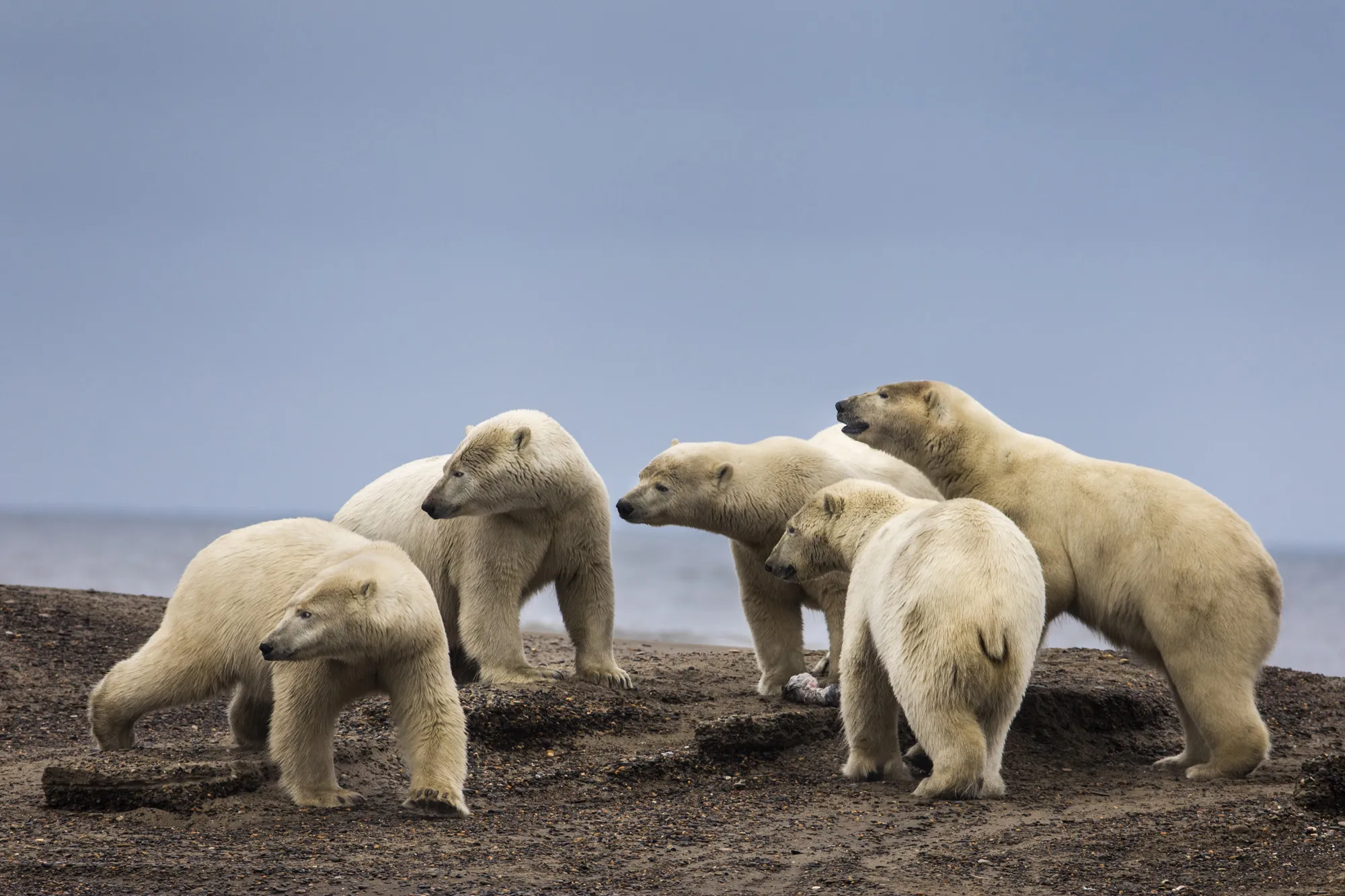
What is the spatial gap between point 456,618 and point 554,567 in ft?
2.61

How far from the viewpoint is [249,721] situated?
25.0ft

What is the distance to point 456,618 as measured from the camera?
9.07 metres

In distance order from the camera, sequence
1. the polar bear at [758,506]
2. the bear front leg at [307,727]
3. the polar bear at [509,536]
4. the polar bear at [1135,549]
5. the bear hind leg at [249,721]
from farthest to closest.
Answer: the polar bear at [758,506]
the polar bear at [509,536]
the bear hind leg at [249,721]
the polar bear at [1135,549]
the bear front leg at [307,727]

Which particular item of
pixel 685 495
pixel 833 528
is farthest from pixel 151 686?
pixel 833 528

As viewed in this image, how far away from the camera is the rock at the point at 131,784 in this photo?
624 centimetres

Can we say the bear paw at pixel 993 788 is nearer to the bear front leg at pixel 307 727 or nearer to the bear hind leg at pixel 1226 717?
the bear hind leg at pixel 1226 717

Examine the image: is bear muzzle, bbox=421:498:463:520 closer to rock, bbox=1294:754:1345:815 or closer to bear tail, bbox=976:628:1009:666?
bear tail, bbox=976:628:1009:666

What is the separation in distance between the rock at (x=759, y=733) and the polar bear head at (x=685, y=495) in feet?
4.97

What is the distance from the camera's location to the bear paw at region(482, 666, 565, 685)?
855 cm

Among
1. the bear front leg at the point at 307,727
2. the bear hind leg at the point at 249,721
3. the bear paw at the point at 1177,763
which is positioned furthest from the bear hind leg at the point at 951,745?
the bear hind leg at the point at 249,721

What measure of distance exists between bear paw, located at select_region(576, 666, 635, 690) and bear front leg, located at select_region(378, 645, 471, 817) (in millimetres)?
2546

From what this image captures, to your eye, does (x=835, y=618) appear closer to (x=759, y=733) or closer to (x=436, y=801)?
(x=759, y=733)

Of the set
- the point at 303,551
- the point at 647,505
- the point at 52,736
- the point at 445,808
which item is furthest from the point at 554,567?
the point at 52,736

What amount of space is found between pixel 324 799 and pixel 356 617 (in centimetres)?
98
